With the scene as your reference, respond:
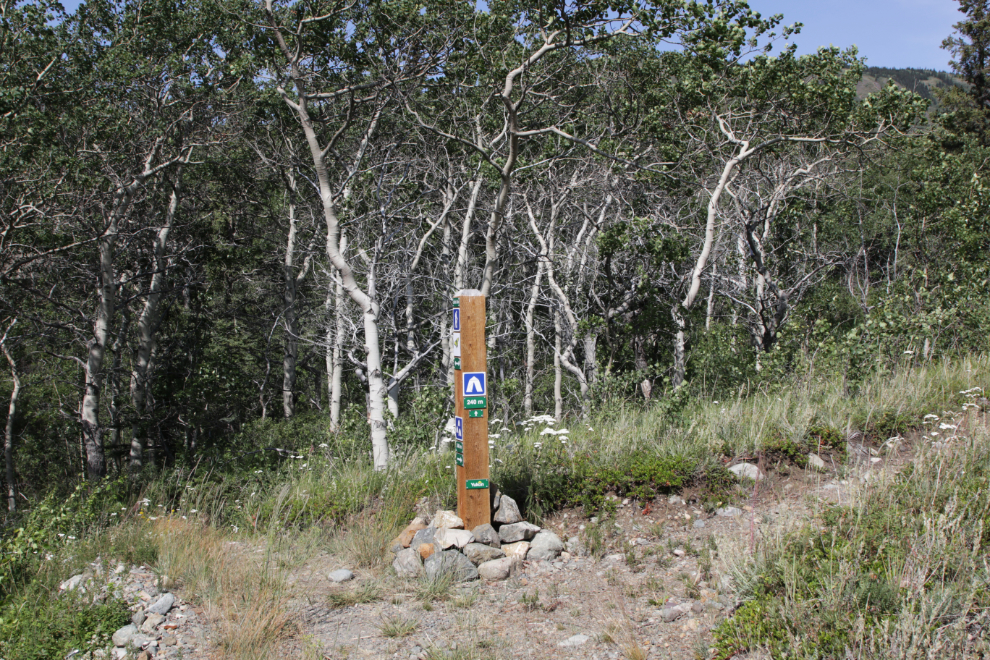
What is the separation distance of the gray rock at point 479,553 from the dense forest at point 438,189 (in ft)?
9.76

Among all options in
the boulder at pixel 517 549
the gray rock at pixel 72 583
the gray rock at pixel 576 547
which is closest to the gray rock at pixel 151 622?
the gray rock at pixel 72 583

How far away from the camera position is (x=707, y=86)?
959 cm

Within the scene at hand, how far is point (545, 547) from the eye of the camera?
4.56m

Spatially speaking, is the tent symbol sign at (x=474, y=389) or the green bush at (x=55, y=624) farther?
the tent symbol sign at (x=474, y=389)

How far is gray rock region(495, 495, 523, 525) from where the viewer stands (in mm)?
4789

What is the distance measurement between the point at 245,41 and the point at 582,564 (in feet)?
38.4

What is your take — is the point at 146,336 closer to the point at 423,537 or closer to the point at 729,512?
the point at 423,537

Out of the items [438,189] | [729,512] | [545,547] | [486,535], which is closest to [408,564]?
[486,535]

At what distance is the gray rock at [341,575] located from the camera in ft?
14.3

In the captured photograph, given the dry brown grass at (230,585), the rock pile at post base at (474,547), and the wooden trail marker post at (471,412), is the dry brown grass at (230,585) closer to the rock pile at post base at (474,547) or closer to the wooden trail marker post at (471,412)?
the rock pile at post base at (474,547)

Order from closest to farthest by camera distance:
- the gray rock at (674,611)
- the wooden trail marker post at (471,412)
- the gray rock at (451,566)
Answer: the gray rock at (674,611) < the gray rock at (451,566) < the wooden trail marker post at (471,412)

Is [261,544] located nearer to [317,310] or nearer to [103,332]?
[103,332]

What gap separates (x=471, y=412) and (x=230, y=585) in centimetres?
186

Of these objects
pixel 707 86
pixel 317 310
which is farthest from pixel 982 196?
pixel 317 310
